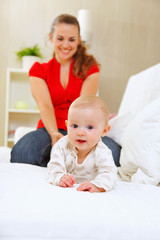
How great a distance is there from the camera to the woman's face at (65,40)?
1.63 meters

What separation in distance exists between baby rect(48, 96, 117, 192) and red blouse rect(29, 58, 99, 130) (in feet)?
2.11

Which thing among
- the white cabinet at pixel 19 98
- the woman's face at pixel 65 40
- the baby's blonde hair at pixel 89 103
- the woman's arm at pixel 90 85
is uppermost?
the woman's face at pixel 65 40

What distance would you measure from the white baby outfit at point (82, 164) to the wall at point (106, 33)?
2.57m

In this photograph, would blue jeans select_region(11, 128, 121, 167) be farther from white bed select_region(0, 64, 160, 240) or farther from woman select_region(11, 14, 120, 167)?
white bed select_region(0, 64, 160, 240)

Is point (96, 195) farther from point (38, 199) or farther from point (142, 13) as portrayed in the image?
point (142, 13)

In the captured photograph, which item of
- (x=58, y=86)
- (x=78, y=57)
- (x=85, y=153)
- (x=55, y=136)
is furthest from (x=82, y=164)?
(x=78, y=57)

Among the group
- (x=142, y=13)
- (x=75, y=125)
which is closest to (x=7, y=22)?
(x=142, y=13)

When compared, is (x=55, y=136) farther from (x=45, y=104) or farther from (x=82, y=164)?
(x=82, y=164)

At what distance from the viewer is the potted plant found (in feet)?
10.4

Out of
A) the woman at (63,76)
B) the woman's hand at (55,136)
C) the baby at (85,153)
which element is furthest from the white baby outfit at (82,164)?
the woman at (63,76)

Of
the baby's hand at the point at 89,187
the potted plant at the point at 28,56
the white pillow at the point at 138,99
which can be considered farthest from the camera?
the potted plant at the point at 28,56

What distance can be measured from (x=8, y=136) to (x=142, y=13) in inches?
88.9

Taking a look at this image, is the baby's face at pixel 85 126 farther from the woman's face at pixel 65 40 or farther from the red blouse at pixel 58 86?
the woman's face at pixel 65 40

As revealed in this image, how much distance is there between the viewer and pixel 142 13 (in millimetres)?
3674
